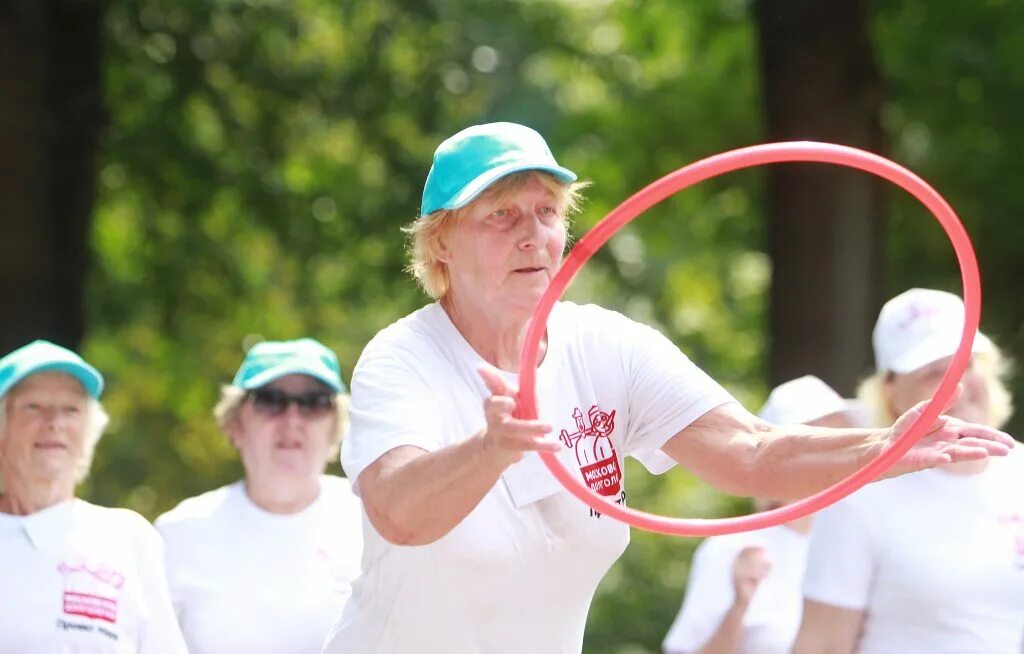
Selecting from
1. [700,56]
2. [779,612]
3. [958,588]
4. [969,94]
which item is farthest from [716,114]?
[958,588]

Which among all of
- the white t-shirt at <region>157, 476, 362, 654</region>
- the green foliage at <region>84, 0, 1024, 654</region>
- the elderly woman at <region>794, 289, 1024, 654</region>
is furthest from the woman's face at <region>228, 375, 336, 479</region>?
the green foliage at <region>84, 0, 1024, 654</region>

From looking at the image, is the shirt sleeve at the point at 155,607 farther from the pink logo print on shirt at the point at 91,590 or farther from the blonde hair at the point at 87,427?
the blonde hair at the point at 87,427

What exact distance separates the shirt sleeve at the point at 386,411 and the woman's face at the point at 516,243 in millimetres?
242

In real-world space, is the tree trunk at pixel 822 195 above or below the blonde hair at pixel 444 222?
A: above

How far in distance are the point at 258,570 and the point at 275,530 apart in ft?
0.53

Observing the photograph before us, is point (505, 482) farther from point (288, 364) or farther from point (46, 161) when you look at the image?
point (46, 161)

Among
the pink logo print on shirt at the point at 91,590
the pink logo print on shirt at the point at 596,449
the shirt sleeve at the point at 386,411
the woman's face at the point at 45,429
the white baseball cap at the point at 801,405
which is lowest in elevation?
the pink logo print on shirt at the point at 91,590

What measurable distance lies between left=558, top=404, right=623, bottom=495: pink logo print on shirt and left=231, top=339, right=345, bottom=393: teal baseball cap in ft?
7.52

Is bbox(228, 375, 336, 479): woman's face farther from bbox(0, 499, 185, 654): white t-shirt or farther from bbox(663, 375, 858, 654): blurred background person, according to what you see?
bbox(663, 375, 858, 654): blurred background person

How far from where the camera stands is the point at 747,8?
10508 millimetres

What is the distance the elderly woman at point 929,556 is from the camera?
450 cm

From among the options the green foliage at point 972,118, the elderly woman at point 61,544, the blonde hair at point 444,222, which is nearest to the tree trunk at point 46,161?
the elderly woman at point 61,544

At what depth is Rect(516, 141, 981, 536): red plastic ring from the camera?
10.7 ft

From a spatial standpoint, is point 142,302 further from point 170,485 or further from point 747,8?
point 747,8
